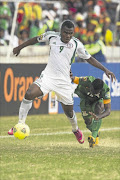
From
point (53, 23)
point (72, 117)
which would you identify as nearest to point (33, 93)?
point (72, 117)

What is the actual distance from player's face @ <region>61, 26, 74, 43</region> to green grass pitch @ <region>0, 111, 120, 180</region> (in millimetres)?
1939

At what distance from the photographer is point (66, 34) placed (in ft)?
31.8

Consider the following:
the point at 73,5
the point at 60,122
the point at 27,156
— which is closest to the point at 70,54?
the point at 27,156

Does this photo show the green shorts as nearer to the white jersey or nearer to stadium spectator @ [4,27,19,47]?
the white jersey

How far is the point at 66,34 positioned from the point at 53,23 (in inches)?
287

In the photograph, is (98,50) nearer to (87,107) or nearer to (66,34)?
(87,107)

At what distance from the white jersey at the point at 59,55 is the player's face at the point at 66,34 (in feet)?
0.41

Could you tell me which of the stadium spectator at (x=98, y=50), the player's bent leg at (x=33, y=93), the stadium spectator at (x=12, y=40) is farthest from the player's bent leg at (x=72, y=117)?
the stadium spectator at (x=98, y=50)

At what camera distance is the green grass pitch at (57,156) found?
7.73 m

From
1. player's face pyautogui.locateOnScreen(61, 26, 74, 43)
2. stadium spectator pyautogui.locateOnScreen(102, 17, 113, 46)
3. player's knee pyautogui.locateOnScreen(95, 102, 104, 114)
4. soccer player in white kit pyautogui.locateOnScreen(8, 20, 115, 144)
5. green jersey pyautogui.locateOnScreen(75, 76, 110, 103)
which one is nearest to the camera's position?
player's face pyautogui.locateOnScreen(61, 26, 74, 43)

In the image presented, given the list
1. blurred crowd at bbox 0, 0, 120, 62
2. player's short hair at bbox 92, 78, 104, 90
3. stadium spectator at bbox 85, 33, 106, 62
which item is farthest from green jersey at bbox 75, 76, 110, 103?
stadium spectator at bbox 85, 33, 106, 62

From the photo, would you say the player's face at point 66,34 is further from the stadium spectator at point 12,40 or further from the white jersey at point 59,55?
the stadium spectator at point 12,40

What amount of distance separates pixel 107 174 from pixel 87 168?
48 cm

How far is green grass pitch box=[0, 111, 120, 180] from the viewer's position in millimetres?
7734
